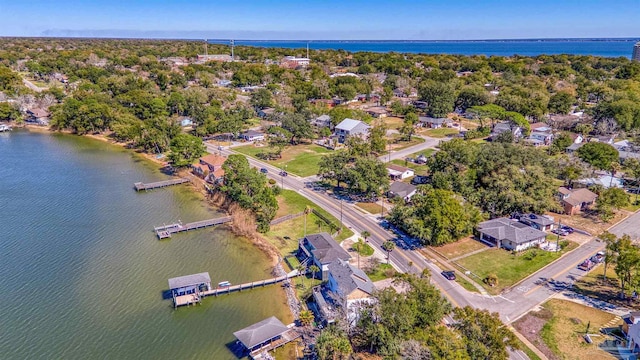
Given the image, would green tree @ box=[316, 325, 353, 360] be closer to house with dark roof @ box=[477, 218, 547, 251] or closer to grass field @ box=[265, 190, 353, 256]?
grass field @ box=[265, 190, 353, 256]

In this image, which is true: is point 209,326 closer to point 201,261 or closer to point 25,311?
point 201,261

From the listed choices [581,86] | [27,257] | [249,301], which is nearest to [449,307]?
[249,301]

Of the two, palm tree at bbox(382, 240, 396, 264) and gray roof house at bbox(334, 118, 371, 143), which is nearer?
palm tree at bbox(382, 240, 396, 264)

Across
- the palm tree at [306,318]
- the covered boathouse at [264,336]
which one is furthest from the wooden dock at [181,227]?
the palm tree at [306,318]

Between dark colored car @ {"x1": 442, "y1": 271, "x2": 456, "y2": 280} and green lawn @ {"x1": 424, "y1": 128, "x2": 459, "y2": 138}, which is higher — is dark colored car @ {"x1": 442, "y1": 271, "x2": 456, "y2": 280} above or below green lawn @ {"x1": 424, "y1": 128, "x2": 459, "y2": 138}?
below

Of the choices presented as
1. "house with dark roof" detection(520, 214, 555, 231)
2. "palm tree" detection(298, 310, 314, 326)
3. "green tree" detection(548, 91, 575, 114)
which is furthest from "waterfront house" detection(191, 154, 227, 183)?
"green tree" detection(548, 91, 575, 114)

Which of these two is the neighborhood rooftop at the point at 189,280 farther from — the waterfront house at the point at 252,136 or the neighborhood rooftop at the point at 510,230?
the waterfront house at the point at 252,136
